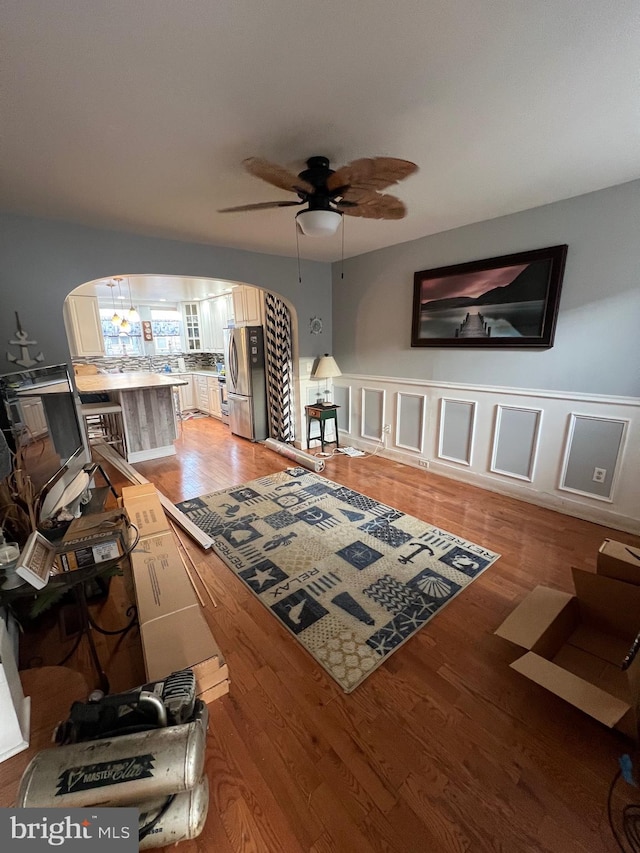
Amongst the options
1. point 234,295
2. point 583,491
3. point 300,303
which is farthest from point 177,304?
point 583,491

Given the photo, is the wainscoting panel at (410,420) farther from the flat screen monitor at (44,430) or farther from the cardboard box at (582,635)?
the flat screen monitor at (44,430)

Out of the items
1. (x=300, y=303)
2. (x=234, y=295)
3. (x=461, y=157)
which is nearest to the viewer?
(x=461, y=157)

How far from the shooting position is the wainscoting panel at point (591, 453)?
2615 mm

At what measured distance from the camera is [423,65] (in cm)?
124

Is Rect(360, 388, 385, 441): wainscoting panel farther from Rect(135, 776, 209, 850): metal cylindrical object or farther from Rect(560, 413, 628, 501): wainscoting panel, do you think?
Rect(135, 776, 209, 850): metal cylindrical object

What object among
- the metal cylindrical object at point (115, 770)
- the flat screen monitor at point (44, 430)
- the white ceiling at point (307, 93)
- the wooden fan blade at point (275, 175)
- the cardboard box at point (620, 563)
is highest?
the white ceiling at point (307, 93)

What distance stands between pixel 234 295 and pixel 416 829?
5.63m

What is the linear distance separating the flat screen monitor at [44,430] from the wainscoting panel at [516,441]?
11.2ft

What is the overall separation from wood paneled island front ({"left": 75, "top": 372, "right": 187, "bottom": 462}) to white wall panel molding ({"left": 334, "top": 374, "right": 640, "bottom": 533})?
8.77 feet

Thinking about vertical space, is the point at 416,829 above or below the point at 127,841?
below

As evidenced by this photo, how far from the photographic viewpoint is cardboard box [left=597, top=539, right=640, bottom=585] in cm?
160

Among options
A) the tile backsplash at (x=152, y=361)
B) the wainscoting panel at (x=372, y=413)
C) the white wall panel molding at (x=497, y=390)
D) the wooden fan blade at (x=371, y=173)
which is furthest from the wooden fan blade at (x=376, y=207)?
the tile backsplash at (x=152, y=361)

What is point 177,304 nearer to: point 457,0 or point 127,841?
point 457,0

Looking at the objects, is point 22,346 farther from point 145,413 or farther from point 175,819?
point 175,819
